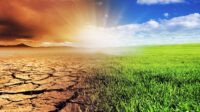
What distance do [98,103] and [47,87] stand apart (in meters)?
1.74

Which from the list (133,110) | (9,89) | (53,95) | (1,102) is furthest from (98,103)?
(9,89)

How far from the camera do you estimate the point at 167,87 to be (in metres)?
3.42

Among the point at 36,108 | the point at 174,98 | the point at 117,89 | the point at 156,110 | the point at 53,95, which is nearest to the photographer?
the point at 156,110

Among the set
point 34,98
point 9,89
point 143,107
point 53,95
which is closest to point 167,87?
point 143,107

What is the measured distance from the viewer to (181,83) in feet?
12.6

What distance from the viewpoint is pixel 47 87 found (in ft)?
14.3

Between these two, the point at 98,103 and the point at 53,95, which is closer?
the point at 98,103

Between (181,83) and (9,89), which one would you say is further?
(9,89)

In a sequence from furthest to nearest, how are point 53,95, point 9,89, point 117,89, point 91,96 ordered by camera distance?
1. point 9,89
2. point 53,95
3. point 117,89
4. point 91,96

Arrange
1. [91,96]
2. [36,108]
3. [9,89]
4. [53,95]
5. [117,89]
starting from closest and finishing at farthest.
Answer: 1. [36,108]
2. [91,96]
3. [117,89]
4. [53,95]
5. [9,89]

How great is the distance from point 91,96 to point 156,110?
112cm

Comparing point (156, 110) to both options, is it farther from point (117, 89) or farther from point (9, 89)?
point (9, 89)

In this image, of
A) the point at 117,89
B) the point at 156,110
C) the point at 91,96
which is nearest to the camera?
the point at 156,110

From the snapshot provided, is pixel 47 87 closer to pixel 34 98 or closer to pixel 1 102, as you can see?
pixel 34 98
